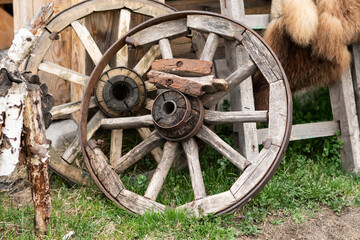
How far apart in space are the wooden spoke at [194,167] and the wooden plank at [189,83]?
334 millimetres

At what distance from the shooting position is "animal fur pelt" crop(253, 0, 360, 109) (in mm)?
2664

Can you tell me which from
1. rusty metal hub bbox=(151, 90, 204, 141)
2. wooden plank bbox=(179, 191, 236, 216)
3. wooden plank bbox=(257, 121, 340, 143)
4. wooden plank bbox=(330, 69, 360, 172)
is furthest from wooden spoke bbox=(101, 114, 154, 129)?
wooden plank bbox=(330, 69, 360, 172)

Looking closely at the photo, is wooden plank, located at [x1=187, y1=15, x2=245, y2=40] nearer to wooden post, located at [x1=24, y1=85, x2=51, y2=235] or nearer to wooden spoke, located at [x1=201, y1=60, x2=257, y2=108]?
wooden spoke, located at [x1=201, y1=60, x2=257, y2=108]

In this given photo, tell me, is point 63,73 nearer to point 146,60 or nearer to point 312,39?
point 146,60

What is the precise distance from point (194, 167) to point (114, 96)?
79cm

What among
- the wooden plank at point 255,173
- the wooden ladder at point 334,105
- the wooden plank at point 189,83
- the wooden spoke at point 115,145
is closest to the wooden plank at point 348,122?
→ the wooden ladder at point 334,105

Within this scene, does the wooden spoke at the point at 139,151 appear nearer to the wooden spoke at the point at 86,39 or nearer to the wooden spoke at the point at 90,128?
the wooden spoke at the point at 90,128

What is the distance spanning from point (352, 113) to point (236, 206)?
148 centimetres

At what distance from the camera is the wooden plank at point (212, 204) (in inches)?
86.5

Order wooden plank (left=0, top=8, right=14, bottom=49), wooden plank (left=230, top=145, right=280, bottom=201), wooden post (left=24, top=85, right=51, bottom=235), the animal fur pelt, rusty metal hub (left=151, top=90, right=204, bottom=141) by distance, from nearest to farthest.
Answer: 1. wooden post (left=24, top=85, right=51, bottom=235)
2. wooden plank (left=230, top=145, right=280, bottom=201)
3. rusty metal hub (left=151, top=90, right=204, bottom=141)
4. the animal fur pelt
5. wooden plank (left=0, top=8, right=14, bottom=49)

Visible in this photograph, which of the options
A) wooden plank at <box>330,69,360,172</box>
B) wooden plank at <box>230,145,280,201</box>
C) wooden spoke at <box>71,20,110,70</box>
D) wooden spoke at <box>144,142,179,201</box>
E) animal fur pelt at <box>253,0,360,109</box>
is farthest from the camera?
wooden plank at <box>330,69,360,172</box>

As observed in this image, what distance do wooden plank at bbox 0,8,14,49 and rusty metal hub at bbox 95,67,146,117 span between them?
208 centimetres

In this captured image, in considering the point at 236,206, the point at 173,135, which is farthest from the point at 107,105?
the point at 236,206

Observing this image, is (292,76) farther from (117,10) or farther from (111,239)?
(111,239)
